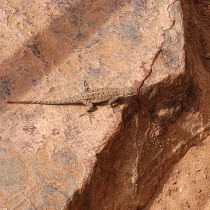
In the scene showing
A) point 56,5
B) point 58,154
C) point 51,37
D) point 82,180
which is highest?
point 56,5

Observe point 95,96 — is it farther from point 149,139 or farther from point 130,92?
point 149,139

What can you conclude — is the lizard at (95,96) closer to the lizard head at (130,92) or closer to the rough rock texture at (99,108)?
the lizard head at (130,92)

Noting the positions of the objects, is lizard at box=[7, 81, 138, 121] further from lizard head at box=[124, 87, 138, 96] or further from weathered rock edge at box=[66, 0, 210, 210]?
weathered rock edge at box=[66, 0, 210, 210]

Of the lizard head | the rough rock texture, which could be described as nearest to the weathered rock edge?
the rough rock texture

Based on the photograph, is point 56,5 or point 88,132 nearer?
point 88,132

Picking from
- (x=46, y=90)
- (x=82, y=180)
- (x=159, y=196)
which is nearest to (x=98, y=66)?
(x=46, y=90)

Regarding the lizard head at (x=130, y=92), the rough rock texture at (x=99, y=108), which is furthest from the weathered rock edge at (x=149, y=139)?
the lizard head at (x=130, y=92)

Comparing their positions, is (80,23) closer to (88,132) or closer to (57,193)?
(88,132)
